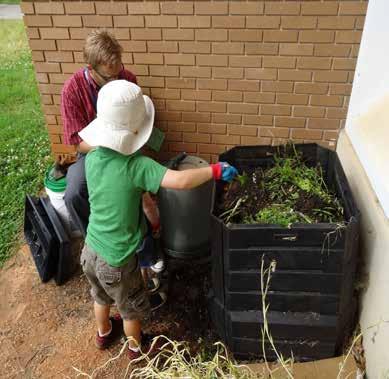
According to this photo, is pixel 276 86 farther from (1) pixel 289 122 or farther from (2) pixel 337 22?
(2) pixel 337 22

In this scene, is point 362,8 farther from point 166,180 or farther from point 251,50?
point 166,180

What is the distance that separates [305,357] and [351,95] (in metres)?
1.75

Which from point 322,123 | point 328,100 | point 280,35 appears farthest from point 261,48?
point 322,123

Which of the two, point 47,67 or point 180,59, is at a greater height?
point 180,59

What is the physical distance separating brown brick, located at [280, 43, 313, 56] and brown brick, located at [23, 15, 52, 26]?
170 cm

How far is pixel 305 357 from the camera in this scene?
7.62ft

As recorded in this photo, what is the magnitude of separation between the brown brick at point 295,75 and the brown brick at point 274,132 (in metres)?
0.39

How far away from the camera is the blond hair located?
8.68ft

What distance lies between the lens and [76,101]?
9.57 feet

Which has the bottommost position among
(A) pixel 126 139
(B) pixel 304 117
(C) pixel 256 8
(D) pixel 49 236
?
(D) pixel 49 236

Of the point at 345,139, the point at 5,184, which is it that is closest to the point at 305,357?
the point at 345,139

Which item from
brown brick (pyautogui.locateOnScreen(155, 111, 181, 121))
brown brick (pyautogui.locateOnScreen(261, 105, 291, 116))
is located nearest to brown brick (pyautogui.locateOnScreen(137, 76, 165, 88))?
brown brick (pyautogui.locateOnScreen(155, 111, 181, 121))

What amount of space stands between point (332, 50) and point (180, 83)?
43.1 inches

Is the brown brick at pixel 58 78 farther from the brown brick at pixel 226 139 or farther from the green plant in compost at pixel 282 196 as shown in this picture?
the green plant in compost at pixel 282 196
